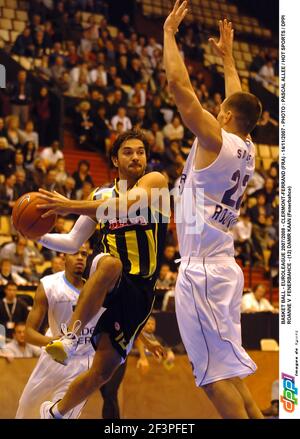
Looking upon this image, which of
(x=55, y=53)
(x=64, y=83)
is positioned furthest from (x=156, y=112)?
(x=55, y=53)

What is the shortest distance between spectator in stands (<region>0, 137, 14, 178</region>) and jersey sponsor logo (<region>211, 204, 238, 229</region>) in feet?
24.4

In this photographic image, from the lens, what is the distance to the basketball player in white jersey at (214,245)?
5.10 meters

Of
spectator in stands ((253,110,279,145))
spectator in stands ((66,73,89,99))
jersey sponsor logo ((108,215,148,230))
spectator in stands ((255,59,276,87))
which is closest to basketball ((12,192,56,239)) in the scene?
jersey sponsor logo ((108,215,148,230))

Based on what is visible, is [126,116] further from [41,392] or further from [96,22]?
[41,392]

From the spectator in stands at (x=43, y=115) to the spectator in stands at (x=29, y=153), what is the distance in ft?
2.78

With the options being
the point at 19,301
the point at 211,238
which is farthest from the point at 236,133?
the point at 19,301

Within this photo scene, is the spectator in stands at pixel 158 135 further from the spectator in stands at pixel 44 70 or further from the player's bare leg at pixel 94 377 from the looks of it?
the player's bare leg at pixel 94 377

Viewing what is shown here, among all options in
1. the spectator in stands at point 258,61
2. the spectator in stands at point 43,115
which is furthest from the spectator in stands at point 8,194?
the spectator in stands at point 258,61

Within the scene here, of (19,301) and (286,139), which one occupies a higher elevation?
(286,139)

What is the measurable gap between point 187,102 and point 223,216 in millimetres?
875

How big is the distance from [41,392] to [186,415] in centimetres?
373

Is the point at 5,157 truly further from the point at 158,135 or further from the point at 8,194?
the point at 158,135

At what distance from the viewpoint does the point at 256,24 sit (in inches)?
773

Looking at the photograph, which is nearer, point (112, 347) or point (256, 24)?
point (112, 347)
